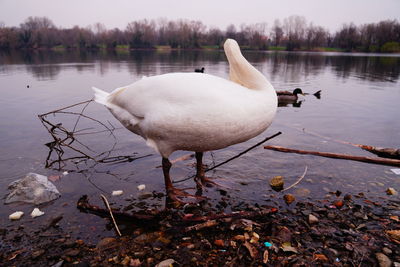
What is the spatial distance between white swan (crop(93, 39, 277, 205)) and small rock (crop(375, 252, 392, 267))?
1.87 meters

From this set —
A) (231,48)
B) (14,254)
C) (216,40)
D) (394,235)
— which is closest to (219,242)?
(394,235)

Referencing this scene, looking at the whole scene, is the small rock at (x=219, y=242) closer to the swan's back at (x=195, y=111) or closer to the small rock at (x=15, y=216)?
the swan's back at (x=195, y=111)

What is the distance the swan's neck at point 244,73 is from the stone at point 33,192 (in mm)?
3181

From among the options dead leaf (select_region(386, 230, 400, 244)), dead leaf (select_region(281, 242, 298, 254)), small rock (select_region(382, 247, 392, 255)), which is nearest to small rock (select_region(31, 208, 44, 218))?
dead leaf (select_region(281, 242, 298, 254))

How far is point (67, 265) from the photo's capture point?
113 inches

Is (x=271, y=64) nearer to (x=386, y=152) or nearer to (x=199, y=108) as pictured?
(x=386, y=152)

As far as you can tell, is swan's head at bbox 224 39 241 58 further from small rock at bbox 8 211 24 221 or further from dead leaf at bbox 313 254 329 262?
small rock at bbox 8 211 24 221

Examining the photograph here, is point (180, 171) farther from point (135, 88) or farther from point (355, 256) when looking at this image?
point (355, 256)

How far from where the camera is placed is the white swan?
3.17 meters

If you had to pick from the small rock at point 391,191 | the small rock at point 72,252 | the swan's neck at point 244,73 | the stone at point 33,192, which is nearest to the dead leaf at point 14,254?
the small rock at point 72,252

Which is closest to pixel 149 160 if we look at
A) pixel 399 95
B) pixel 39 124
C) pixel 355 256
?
pixel 355 256

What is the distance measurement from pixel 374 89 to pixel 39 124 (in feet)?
53.0

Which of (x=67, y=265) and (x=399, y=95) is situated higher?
(x=399, y=95)

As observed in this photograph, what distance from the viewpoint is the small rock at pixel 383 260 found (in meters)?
2.81
